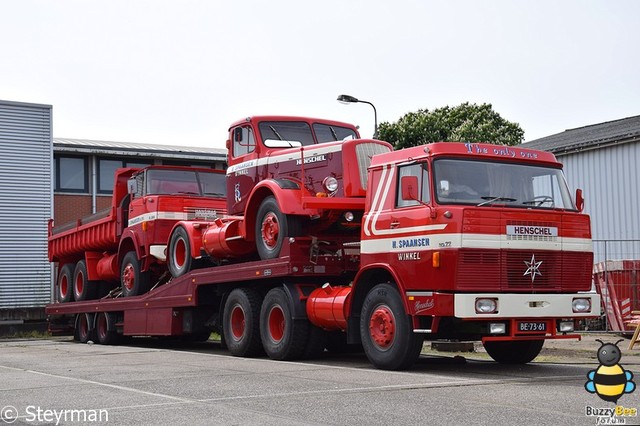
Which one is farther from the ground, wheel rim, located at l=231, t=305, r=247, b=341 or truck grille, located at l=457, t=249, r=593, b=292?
truck grille, located at l=457, t=249, r=593, b=292

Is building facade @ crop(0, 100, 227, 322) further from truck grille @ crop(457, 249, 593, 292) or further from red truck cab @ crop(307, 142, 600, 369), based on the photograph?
truck grille @ crop(457, 249, 593, 292)

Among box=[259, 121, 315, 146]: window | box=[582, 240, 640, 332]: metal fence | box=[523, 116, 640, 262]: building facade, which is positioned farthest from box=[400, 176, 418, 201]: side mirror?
box=[523, 116, 640, 262]: building facade

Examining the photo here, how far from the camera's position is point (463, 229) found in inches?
461

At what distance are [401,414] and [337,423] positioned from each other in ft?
2.32

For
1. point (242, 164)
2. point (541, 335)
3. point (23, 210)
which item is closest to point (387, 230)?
point (541, 335)

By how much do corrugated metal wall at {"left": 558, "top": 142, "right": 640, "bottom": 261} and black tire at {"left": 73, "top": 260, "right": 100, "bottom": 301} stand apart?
12.3m

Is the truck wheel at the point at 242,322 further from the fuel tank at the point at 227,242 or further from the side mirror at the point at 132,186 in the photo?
the side mirror at the point at 132,186

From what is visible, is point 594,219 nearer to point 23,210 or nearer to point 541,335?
point 541,335

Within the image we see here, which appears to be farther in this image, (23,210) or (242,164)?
(23,210)

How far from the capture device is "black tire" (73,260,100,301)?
2288 centimetres

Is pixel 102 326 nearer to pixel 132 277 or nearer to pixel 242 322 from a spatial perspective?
pixel 132 277

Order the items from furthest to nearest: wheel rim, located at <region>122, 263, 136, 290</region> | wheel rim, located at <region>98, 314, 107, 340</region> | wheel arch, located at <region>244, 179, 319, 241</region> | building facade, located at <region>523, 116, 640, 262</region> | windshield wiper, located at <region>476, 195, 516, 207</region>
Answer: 1. building facade, located at <region>523, 116, 640, 262</region>
2. wheel rim, located at <region>98, 314, 107, 340</region>
3. wheel rim, located at <region>122, 263, 136, 290</region>
4. wheel arch, located at <region>244, 179, 319, 241</region>
5. windshield wiper, located at <region>476, 195, 516, 207</region>

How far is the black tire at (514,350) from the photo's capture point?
13.6 metres

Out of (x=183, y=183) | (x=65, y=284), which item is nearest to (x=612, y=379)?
(x=183, y=183)
